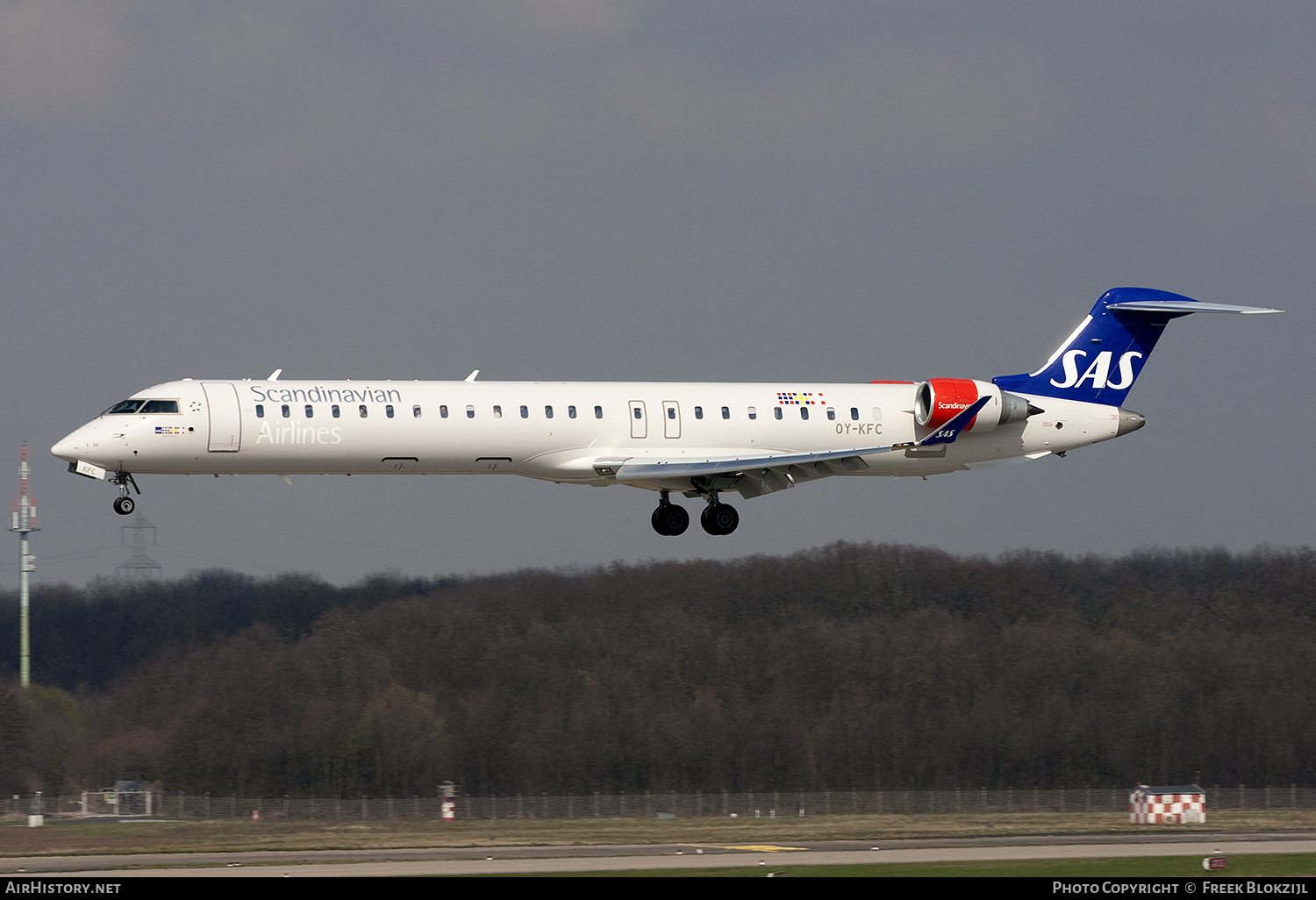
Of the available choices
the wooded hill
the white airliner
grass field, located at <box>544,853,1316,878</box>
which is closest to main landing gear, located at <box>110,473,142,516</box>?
the white airliner

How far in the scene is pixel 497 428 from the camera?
37.3 meters

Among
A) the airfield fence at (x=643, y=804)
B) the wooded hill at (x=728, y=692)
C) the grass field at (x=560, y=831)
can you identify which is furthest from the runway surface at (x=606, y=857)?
the wooded hill at (x=728, y=692)

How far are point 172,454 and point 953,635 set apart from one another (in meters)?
53.6

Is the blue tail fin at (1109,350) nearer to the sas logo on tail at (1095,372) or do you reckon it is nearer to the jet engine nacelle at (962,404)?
the sas logo on tail at (1095,372)

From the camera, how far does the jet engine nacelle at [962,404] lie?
4075cm

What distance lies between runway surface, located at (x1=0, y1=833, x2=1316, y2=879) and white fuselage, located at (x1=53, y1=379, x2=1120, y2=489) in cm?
836

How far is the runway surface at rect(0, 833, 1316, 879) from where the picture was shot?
38.5 metres

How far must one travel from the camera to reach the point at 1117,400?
4391cm

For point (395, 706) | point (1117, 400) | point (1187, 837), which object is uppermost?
point (1117, 400)

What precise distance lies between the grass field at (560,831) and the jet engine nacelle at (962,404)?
13.6 m

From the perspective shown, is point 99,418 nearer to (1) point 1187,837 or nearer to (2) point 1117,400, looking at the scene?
(2) point 1117,400

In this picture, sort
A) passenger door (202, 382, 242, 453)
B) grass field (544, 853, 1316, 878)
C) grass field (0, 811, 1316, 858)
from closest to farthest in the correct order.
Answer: grass field (544, 853, 1316, 878) → passenger door (202, 382, 242, 453) → grass field (0, 811, 1316, 858)

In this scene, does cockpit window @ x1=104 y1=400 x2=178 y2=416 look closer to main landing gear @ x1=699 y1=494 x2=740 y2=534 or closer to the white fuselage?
the white fuselage
